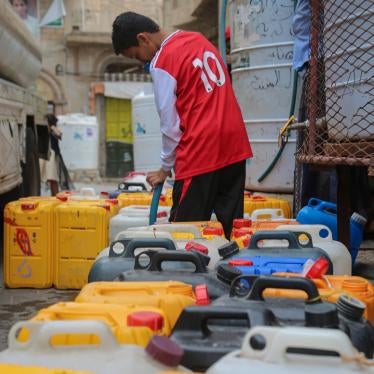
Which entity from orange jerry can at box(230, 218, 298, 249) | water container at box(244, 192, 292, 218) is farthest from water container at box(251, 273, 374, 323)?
water container at box(244, 192, 292, 218)

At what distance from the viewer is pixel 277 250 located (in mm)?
2510

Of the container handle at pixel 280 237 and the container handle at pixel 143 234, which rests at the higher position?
the container handle at pixel 280 237

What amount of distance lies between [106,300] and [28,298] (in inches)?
134

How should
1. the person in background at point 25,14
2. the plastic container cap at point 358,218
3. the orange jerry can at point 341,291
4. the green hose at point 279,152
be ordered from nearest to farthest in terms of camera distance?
the orange jerry can at point 341,291 < the plastic container cap at point 358,218 < the green hose at point 279,152 < the person in background at point 25,14

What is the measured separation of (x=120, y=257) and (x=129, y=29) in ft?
5.70

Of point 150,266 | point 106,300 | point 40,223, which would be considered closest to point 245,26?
point 40,223

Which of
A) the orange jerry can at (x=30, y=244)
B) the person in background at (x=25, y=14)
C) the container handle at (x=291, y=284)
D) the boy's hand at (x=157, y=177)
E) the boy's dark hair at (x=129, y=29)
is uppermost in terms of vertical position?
the person in background at (x=25, y=14)

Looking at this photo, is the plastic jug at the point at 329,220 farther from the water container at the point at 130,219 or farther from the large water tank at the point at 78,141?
the large water tank at the point at 78,141

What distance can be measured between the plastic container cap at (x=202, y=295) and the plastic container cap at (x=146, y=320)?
299 mm

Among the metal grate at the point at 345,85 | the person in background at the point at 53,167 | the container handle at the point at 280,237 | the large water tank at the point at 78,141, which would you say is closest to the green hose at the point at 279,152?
the metal grate at the point at 345,85

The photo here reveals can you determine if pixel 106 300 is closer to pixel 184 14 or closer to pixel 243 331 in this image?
pixel 243 331

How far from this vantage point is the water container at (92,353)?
1.34m

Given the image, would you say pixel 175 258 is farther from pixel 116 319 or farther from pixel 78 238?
pixel 78 238

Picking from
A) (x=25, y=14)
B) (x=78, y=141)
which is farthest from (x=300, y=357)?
(x=25, y=14)
